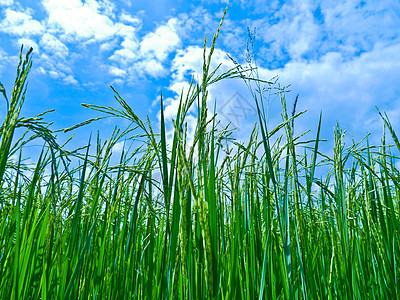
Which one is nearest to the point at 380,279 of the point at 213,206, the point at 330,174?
the point at 330,174

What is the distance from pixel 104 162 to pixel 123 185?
9.9 inches

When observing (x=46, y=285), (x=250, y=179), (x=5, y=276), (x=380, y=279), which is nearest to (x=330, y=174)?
(x=380, y=279)

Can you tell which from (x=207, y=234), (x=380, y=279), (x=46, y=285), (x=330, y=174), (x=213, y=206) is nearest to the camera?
(x=207, y=234)

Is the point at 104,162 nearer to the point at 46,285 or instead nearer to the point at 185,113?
the point at 46,285

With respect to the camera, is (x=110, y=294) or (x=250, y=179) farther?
(x=250, y=179)

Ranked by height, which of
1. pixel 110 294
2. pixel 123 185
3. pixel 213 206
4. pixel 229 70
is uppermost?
pixel 229 70

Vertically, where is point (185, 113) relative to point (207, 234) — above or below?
above

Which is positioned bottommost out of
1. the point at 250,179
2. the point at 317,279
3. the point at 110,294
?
the point at 110,294

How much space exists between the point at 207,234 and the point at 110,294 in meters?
0.85

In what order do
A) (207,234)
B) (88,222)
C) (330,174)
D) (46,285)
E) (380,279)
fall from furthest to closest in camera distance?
(330,174) → (380,279) → (88,222) → (46,285) → (207,234)

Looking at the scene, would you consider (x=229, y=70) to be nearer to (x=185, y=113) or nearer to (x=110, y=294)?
(x=185, y=113)

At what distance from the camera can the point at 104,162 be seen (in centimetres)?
169

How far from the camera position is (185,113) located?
1.09 meters

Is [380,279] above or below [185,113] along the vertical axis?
below
